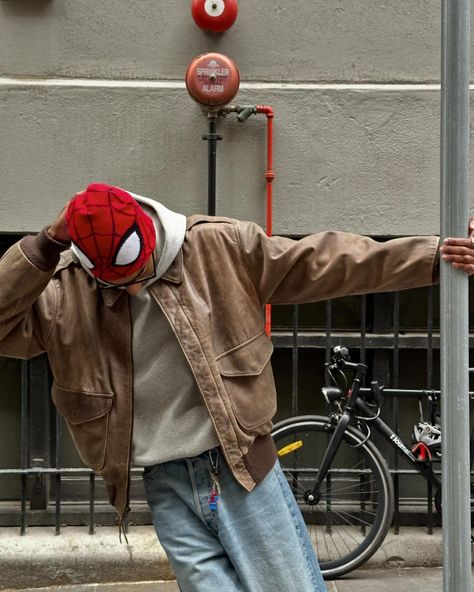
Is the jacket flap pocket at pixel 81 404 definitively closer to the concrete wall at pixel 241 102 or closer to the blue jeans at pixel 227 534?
the blue jeans at pixel 227 534

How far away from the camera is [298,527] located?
2715 mm

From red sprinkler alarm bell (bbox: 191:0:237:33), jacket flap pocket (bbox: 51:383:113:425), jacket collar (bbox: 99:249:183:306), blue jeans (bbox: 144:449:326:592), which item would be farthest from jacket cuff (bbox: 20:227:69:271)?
red sprinkler alarm bell (bbox: 191:0:237:33)

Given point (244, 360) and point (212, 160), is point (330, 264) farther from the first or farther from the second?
point (212, 160)

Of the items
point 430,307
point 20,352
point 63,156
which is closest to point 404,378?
point 430,307

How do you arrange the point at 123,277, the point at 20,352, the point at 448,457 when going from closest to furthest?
1. the point at 448,457
2. the point at 123,277
3. the point at 20,352

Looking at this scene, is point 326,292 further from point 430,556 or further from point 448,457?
point 430,556

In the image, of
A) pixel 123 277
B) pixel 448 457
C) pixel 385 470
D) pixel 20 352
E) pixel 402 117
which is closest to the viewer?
pixel 448 457

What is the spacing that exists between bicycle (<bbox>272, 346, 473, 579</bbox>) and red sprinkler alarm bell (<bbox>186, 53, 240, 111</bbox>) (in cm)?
153

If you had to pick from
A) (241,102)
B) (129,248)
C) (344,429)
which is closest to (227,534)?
(129,248)

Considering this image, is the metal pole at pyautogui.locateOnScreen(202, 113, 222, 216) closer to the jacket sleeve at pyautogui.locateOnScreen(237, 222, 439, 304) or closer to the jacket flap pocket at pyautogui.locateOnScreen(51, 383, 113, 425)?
the jacket sleeve at pyautogui.locateOnScreen(237, 222, 439, 304)

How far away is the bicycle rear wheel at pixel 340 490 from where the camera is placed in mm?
4785

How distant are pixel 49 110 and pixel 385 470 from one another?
109 inches

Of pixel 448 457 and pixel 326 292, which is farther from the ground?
pixel 326 292

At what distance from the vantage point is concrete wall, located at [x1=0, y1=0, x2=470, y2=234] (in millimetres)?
5043
